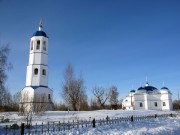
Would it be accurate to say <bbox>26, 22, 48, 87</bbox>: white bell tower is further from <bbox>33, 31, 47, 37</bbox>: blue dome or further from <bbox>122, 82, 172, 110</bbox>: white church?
<bbox>122, 82, 172, 110</bbox>: white church

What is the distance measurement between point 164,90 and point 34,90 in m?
42.4

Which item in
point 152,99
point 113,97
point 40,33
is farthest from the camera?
point 152,99

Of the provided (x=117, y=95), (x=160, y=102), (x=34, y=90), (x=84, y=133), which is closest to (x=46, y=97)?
(x=34, y=90)

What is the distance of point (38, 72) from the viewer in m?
38.7

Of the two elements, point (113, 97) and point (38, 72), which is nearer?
point (38, 72)

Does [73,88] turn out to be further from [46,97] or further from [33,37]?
[33,37]

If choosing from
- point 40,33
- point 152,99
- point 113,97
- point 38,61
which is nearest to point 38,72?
point 38,61

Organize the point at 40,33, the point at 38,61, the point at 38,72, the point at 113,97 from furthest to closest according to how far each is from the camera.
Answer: the point at 113,97, the point at 40,33, the point at 38,61, the point at 38,72

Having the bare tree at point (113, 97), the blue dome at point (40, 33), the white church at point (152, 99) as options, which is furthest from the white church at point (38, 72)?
the white church at point (152, 99)

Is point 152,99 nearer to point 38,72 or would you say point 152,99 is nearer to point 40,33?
point 38,72

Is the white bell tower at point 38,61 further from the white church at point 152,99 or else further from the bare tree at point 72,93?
the white church at point 152,99

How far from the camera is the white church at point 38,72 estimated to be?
37.0m

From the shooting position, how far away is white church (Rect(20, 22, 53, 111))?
3703 cm

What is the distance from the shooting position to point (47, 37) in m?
41.6
